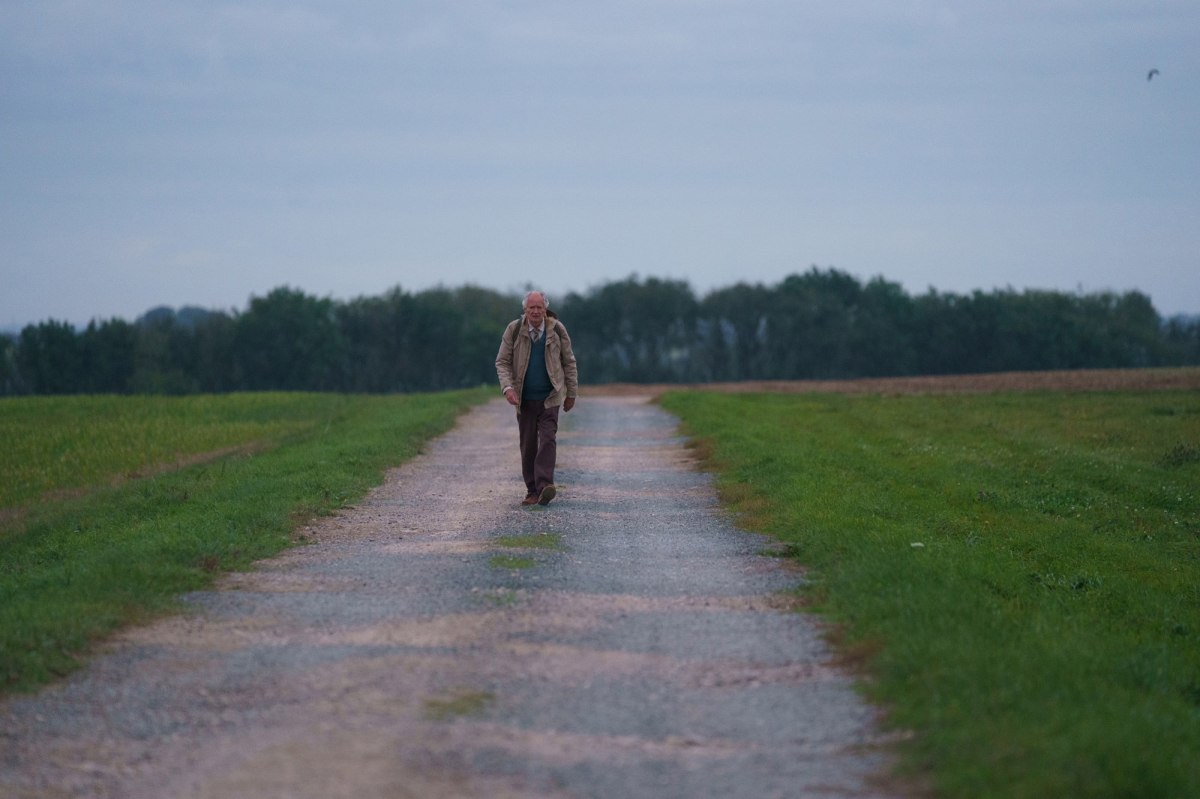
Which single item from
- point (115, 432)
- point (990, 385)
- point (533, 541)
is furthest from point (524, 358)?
point (990, 385)

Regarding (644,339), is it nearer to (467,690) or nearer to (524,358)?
(524,358)

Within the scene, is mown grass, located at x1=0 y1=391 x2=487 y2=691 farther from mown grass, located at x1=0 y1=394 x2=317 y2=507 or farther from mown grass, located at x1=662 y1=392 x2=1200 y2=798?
mown grass, located at x1=662 y1=392 x2=1200 y2=798

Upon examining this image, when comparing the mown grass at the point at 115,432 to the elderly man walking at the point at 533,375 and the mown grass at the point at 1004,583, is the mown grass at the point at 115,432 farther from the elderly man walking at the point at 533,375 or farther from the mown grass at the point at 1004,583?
the mown grass at the point at 1004,583

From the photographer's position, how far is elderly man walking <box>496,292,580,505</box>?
11930 millimetres

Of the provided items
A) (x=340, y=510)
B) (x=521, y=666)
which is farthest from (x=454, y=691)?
(x=340, y=510)

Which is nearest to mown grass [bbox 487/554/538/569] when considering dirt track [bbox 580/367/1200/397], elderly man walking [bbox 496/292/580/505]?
elderly man walking [bbox 496/292/580/505]

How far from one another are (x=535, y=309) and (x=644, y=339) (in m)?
76.4

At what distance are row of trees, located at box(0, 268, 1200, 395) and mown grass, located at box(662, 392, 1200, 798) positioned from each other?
60.7 meters

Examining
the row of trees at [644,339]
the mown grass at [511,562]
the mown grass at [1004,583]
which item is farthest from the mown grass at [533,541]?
the row of trees at [644,339]

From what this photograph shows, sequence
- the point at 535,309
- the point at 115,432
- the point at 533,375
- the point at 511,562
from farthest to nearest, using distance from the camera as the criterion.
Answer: the point at 115,432
the point at 533,375
the point at 535,309
the point at 511,562

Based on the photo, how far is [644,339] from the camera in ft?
289

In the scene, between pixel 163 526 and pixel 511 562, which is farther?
pixel 163 526

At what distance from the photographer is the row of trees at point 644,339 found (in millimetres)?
78625

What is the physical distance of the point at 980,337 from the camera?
83.1 meters
